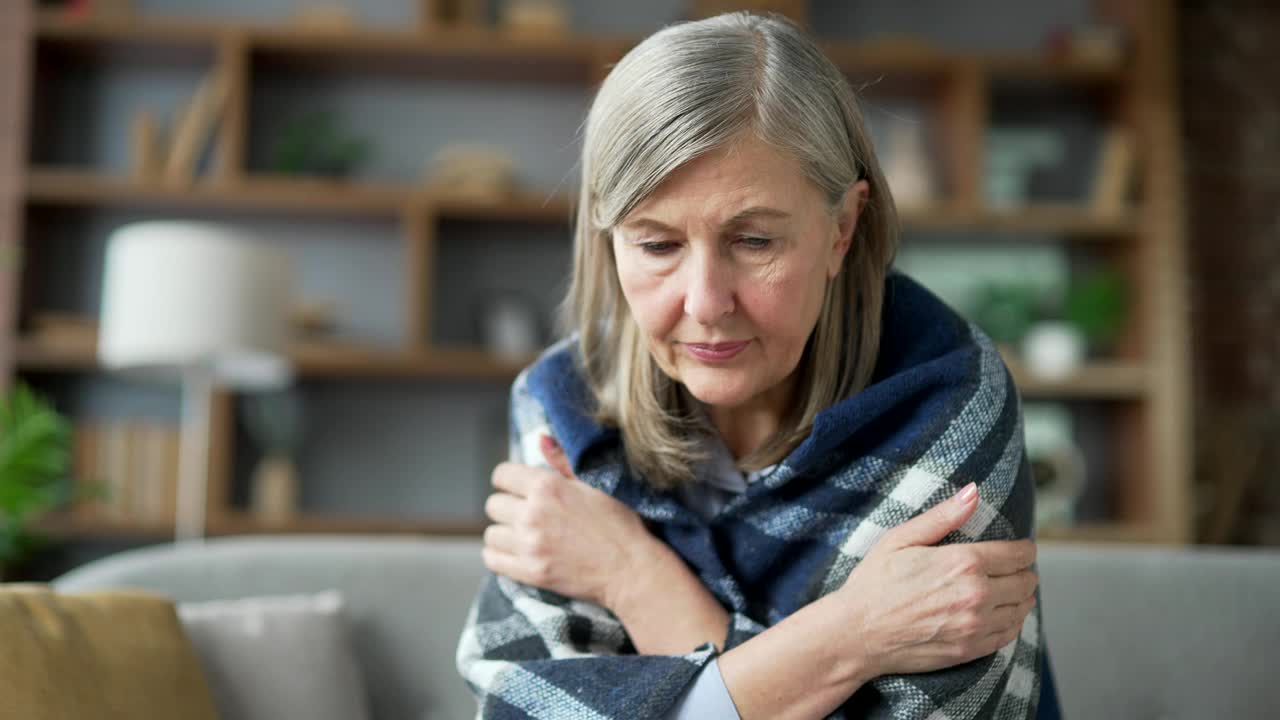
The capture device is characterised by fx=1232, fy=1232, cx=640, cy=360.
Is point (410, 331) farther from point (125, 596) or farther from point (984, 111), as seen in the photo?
point (125, 596)

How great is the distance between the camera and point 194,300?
3186mm

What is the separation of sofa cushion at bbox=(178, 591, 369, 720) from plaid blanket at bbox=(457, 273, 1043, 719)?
0.95 feet

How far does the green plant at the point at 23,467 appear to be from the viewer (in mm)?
3494

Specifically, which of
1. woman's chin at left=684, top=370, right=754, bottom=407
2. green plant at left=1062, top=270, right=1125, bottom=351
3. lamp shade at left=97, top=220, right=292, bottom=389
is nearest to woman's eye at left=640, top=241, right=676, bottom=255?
woman's chin at left=684, top=370, right=754, bottom=407

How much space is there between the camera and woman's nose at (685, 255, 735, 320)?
1.08 meters

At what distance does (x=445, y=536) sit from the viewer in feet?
13.8

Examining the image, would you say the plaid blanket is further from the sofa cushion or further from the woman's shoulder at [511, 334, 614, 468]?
the sofa cushion

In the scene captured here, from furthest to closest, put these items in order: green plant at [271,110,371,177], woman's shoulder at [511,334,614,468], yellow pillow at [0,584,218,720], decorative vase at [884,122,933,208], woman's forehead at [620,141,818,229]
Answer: decorative vase at [884,122,933,208] < green plant at [271,110,371,177] < woman's shoulder at [511,334,614,468] < yellow pillow at [0,584,218,720] < woman's forehead at [620,141,818,229]

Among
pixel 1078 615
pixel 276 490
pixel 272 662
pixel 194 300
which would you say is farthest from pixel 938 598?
pixel 276 490

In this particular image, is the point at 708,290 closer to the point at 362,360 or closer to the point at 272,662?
the point at 272,662

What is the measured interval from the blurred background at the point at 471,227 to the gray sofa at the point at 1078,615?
7.56 feet

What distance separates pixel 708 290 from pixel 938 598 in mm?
340

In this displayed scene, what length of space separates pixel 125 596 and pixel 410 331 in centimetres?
272

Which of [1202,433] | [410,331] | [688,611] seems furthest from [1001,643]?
[1202,433]
